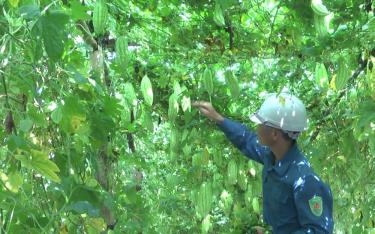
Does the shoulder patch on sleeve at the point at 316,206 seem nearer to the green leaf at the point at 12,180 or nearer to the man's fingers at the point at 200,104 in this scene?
the man's fingers at the point at 200,104

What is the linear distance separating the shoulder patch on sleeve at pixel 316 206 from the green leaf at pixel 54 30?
1.56m

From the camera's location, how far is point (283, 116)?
3.14 metres

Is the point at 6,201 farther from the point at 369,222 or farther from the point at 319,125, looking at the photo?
the point at 369,222

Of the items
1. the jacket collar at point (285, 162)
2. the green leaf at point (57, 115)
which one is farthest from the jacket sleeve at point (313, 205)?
the green leaf at point (57, 115)

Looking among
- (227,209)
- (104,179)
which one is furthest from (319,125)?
(104,179)

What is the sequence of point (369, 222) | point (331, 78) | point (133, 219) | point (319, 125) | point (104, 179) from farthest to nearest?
point (369, 222)
point (319, 125)
point (331, 78)
point (104, 179)
point (133, 219)

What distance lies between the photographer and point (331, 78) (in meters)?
3.73

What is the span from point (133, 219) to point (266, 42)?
4.39ft

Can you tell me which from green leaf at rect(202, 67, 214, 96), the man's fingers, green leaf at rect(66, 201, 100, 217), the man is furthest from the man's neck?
green leaf at rect(66, 201, 100, 217)

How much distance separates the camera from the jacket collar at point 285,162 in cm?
301

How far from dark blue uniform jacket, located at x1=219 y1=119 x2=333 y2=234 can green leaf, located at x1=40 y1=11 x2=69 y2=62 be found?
1575 mm

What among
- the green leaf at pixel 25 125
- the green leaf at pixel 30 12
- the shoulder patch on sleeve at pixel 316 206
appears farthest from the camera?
the shoulder patch on sleeve at pixel 316 206

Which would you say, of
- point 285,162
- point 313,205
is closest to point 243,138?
point 285,162

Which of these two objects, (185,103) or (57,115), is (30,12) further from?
(185,103)
